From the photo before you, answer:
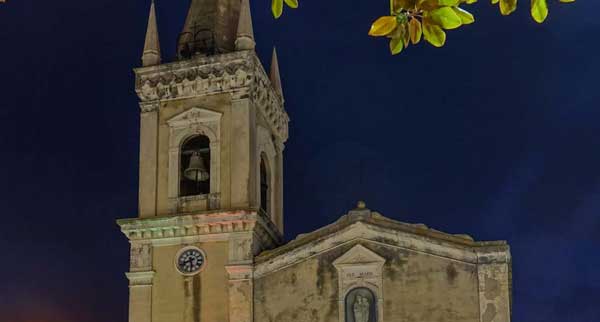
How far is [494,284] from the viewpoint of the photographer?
25.0 meters

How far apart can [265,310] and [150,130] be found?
610 centimetres

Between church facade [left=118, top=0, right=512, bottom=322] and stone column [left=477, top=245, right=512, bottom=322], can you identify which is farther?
church facade [left=118, top=0, right=512, bottom=322]

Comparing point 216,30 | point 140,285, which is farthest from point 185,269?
point 216,30

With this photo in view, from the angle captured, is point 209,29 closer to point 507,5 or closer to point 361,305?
point 361,305

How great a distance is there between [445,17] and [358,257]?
20.1 metres

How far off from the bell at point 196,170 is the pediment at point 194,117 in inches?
34.8

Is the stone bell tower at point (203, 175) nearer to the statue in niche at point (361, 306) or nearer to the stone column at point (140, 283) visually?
the stone column at point (140, 283)

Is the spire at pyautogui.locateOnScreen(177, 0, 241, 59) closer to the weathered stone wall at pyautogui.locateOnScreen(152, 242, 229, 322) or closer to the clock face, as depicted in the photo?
the clock face

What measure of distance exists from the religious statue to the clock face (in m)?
4.12

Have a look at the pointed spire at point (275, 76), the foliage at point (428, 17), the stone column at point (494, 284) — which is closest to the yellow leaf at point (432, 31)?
the foliage at point (428, 17)

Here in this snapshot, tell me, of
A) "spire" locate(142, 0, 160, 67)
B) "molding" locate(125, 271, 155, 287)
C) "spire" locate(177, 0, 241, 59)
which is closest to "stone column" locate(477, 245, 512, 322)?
"molding" locate(125, 271, 155, 287)

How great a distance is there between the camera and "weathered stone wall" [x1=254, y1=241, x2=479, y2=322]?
25172 mm

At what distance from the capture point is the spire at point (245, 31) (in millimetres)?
28844

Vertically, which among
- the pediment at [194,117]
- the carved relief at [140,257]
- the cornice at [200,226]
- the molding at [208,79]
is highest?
the molding at [208,79]
